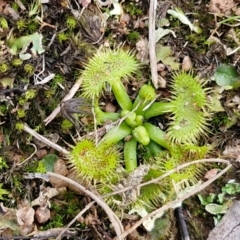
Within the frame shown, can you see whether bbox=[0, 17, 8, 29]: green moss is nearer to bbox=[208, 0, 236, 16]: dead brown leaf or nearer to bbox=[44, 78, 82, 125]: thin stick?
bbox=[44, 78, 82, 125]: thin stick

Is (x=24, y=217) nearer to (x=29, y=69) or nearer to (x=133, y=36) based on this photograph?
(x=29, y=69)

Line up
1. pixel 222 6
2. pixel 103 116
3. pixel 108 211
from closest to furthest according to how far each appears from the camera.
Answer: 1. pixel 108 211
2. pixel 103 116
3. pixel 222 6

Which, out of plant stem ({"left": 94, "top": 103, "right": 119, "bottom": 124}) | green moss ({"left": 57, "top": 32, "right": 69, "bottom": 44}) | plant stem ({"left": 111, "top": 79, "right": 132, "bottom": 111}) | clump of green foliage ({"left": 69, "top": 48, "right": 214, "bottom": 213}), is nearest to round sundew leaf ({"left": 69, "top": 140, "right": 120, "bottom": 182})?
clump of green foliage ({"left": 69, "top": 48, "right": 214, "bottom": 213})

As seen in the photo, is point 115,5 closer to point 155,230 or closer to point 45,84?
point 45,84

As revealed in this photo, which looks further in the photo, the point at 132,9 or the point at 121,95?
the point at 132,9

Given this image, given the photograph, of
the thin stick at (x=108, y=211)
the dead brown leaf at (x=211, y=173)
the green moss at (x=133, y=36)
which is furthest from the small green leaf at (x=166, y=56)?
the thin stick at (x=108, y=211)

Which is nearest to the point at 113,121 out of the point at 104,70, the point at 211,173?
the point at 104,70

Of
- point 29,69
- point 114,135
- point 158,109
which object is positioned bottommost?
point 114,135
